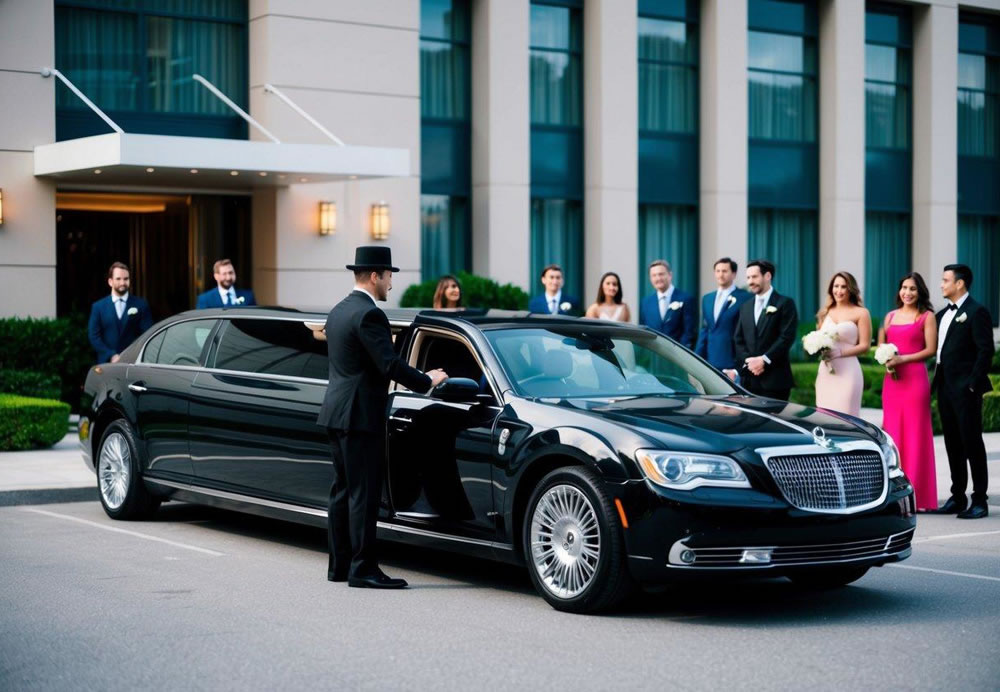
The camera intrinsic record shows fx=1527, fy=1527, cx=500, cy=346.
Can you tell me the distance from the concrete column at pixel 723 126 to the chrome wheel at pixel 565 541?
58.1 feet

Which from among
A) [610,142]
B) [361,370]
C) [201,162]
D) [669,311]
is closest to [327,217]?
[201,162]

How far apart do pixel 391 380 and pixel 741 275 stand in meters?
17.0

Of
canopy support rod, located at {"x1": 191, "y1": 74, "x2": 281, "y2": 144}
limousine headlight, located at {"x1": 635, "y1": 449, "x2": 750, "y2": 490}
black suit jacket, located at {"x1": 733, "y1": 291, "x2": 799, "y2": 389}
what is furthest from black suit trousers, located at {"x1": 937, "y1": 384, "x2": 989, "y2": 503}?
canopy support rod, located at {"x1": 191, "y1": 74, "x2": 281, "y2": 144}

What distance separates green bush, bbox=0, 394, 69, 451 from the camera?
15.7 meters

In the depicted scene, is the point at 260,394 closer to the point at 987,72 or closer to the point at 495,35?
the point at 495,35

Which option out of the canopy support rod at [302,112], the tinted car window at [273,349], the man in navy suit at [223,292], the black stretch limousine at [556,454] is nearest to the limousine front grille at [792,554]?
the black stretch limousine at [556,454]

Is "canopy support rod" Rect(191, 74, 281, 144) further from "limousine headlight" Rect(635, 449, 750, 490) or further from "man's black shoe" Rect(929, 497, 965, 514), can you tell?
Answer: "limousine headlight" Rect(635, 449, 750, 490)

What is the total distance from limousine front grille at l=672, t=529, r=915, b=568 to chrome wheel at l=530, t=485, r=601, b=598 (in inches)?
21.3

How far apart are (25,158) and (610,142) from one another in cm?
915

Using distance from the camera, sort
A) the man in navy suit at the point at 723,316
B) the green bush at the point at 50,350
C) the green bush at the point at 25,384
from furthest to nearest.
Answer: the green bush at the point at 50,350 < the green bush at the point at 25,384 < the man in navy suit at the point at 723,316

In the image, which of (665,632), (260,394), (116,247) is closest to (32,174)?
(116,247)

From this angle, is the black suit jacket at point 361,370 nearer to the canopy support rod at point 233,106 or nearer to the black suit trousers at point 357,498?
the black suit trousers at point 357,498

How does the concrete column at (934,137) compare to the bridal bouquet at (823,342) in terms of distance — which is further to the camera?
the concrete column at (934,137)

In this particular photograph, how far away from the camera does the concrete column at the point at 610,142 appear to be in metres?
23.8
